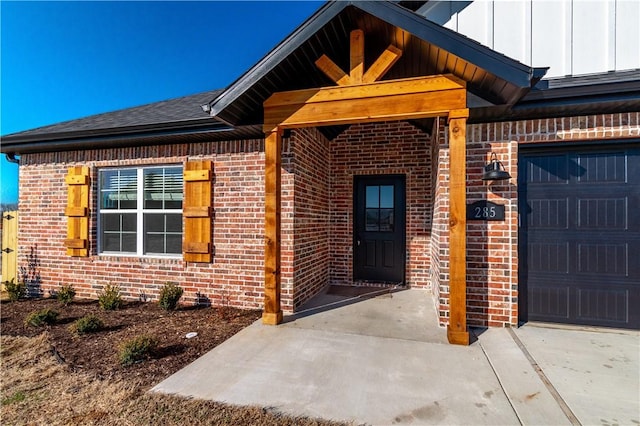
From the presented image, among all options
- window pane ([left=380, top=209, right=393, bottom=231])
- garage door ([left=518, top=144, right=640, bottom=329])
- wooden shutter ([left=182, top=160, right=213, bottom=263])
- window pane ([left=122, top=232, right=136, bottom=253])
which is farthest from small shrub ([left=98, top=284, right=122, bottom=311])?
garage door ([left=518, top=144, right=640, bottom=329])

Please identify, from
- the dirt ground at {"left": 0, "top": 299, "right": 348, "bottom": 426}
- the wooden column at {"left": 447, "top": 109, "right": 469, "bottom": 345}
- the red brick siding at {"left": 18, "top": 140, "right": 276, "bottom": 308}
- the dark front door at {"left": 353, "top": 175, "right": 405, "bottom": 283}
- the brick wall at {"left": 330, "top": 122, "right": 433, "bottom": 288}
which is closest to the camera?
the dirt ground at {"left": 0, "top": 299, "right": 348, "bottom": 426}

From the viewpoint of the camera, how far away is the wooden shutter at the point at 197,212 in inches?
183

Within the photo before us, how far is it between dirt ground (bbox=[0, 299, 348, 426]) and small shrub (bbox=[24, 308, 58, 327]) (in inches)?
3.9

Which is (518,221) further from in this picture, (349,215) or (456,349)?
(349,215)

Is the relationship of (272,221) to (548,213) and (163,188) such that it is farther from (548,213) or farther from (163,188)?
(548,213)

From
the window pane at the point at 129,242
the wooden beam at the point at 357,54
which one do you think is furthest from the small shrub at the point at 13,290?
the wooden beam at the point at 357,54

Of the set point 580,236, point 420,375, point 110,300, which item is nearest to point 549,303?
point 580,236

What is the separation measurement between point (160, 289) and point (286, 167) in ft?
9.97

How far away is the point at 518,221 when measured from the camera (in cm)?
376

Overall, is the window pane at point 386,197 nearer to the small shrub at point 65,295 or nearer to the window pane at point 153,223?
the window pane at point 153,223

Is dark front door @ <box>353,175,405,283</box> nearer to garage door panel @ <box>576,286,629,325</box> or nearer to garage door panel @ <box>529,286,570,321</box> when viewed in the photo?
garage door panel @ <box>529,286,570,321</box>

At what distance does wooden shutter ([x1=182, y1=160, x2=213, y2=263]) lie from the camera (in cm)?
465

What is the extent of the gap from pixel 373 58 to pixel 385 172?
2525mm

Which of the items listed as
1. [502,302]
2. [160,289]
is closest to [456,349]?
[502,302]
